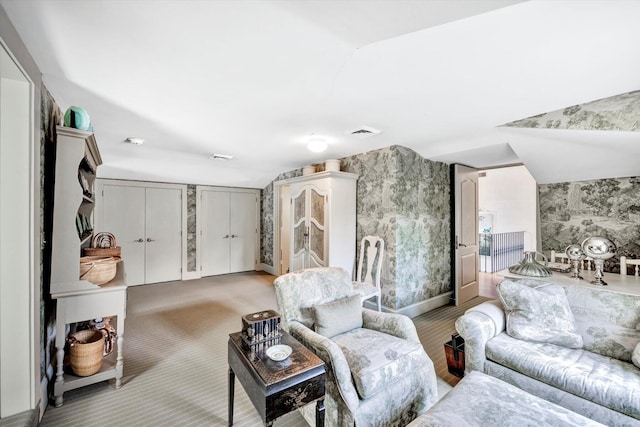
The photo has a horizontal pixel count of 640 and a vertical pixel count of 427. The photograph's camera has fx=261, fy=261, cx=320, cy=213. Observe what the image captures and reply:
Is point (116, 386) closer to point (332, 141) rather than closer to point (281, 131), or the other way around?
point (281, 131)

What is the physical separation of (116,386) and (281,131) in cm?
271

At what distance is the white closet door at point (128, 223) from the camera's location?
4.75m

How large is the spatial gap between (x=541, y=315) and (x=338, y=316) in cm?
152

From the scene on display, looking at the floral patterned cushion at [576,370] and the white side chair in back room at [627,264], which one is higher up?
the white side chair in back room at [627,264]

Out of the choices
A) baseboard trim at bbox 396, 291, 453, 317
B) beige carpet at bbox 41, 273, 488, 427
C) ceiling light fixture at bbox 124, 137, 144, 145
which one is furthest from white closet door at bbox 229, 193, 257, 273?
baseboard trim at bbox 396, 291, 453, 317

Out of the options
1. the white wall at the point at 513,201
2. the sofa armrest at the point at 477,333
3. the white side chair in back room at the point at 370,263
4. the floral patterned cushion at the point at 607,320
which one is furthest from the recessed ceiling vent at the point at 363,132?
the white wall at the point at 513,201

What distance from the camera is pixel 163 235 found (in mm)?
5238

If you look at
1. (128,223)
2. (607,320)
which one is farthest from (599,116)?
(128,223)

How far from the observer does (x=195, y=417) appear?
5.78ft

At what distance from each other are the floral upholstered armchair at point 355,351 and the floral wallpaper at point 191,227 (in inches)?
168

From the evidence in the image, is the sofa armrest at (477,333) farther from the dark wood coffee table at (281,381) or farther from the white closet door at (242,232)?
the white closet door at (242,232)

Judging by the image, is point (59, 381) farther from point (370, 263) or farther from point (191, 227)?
point (191, 227)

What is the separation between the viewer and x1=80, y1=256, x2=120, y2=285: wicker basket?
1.97 metres

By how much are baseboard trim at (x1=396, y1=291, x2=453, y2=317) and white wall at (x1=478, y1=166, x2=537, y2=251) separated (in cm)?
384
